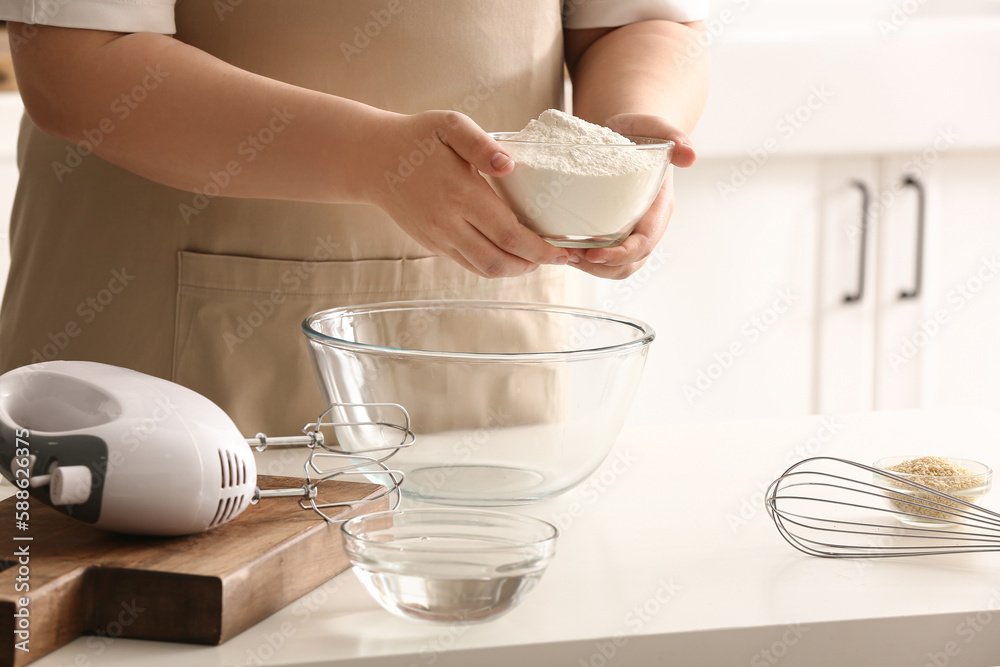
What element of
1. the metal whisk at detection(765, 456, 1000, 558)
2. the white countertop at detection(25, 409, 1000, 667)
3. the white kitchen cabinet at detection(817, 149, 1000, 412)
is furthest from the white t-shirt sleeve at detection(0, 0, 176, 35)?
the white kitchen cabinet at detection(817, 149, 1000, 412)

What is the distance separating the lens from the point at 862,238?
2.06 meters

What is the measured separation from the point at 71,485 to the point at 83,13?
44 centimetres

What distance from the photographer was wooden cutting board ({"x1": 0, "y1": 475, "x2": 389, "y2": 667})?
0.49 metres

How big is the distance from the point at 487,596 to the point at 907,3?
210cm

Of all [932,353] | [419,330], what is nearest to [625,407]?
[419,330]

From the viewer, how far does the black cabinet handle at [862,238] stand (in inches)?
80.6

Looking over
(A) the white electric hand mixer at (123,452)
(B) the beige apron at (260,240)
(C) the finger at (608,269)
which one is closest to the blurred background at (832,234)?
(B) the beige apron at (260,240)

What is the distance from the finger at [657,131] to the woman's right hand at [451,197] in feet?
0.36

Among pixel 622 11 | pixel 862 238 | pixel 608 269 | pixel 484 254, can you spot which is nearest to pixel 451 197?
pixel 484 254

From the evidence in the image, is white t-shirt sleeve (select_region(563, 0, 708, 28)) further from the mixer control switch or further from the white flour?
the mixer control switch

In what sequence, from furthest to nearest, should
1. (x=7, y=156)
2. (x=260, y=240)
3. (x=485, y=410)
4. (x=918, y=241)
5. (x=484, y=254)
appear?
(x=918, y=241) → (x=7, y=156) → (x=260, y=240) → (x=484, y=254) → (x=485, y=410)

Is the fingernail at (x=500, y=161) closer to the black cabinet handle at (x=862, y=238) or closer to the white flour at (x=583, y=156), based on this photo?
the white flour at (x=583, y=156)

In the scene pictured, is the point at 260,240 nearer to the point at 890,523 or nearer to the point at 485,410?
the point at 485,410

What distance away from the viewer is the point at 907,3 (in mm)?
2211
